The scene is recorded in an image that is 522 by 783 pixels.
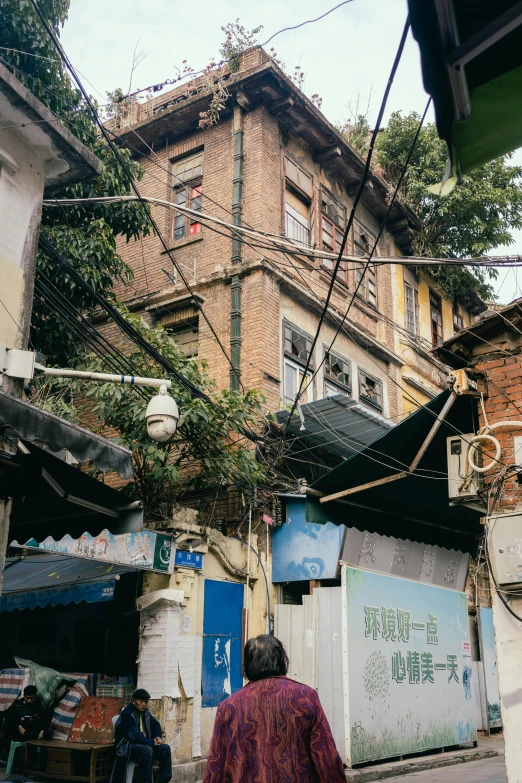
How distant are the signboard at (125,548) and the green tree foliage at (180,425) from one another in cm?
99

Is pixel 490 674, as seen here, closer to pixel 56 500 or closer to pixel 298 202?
pixel 298 202

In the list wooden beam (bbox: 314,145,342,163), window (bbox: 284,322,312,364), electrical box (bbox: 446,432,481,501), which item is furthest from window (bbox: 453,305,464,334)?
electrical box (bbox: 446,432,481,501)

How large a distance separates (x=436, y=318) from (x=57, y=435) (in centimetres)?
1724

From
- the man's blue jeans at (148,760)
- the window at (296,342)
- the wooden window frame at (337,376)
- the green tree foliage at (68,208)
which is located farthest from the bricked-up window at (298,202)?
the man's blue jeans at (148,760)

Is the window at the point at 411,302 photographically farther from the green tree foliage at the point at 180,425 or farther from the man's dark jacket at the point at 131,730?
the man's dark jacket at the point at 131,730

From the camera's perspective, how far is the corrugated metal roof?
1203 cm

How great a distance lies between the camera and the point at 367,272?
61.3 ft

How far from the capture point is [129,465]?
21.8ft

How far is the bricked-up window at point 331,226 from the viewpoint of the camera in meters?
17.1

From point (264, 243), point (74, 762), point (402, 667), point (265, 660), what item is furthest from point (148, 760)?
point (264, 243)

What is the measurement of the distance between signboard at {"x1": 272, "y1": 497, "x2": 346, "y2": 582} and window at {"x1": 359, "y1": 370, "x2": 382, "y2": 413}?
16.1ft

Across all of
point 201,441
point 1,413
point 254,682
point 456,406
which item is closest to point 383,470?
point 456,406

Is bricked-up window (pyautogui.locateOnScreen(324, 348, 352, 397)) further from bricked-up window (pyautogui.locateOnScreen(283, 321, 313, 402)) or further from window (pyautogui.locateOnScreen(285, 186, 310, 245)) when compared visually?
window (pyautogui.locateOnScreen(285, 186, 310, 245))

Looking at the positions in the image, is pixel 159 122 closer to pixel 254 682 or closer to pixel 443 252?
pixel 443 252
